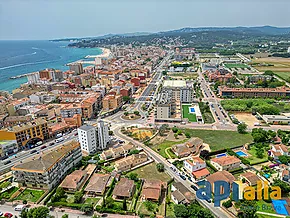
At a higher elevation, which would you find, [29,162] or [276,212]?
[29,162]

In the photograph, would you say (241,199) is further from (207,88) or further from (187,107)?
(207,88)

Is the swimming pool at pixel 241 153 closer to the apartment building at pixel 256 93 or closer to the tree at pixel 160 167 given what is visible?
the tree at pixel 160 167

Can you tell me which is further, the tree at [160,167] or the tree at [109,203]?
the tree at [160,167]

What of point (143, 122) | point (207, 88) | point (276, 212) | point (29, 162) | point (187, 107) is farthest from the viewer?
point (207, 88)

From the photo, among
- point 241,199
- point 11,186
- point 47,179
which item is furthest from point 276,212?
point 11,186

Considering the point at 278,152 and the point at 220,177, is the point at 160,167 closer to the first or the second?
the point at 220,177

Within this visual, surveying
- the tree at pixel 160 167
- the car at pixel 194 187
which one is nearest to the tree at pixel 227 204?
the car at pixel 194 187

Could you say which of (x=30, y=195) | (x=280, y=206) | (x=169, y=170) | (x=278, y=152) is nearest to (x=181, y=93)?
(x=278, y=152)
